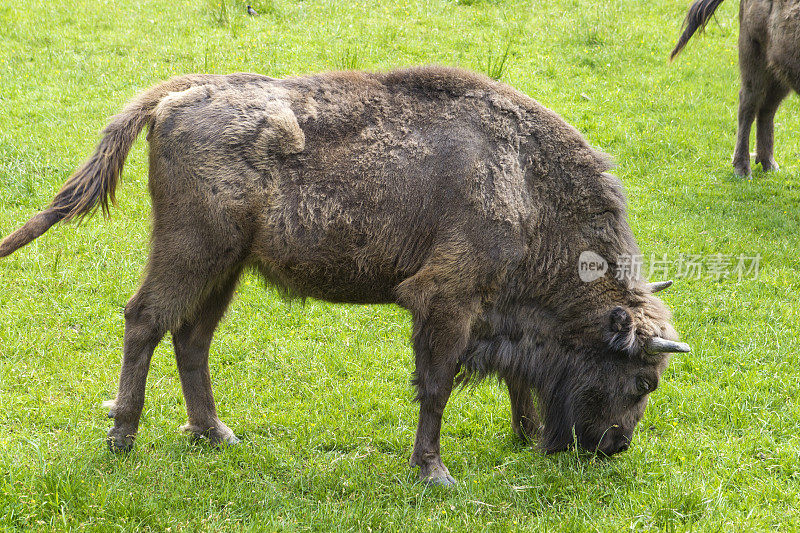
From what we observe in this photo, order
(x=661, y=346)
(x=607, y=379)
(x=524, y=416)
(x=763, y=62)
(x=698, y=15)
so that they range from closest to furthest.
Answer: (x=661, y=346) → (x=607, y=379) → (x=524, y=416) → (x=763, y=62) → (x=698, y=15)

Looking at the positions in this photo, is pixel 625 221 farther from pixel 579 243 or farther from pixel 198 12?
pixel 198 12

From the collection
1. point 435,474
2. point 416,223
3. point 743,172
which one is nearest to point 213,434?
point 435,474

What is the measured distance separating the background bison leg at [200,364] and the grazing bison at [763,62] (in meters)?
6.64

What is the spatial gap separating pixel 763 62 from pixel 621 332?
229 inches

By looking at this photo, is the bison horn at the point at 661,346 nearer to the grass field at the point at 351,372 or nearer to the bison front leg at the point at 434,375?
the grass field at the point at 351,372

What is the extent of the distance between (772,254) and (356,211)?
493cm

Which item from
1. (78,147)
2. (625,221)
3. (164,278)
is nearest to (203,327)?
(164,278)

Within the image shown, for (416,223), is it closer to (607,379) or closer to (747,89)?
(607,379)

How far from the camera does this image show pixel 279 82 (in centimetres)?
469

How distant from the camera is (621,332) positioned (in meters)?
4.51

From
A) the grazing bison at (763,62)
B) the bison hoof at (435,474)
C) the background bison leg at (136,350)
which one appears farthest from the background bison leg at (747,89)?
the background bison leg at (136,350)

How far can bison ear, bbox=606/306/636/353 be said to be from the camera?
176 inches

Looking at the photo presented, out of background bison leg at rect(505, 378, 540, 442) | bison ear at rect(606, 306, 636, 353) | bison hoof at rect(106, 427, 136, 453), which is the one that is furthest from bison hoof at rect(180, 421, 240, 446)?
bison ear at rect(606, 306, 636, 353)

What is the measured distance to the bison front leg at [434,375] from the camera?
440cm
